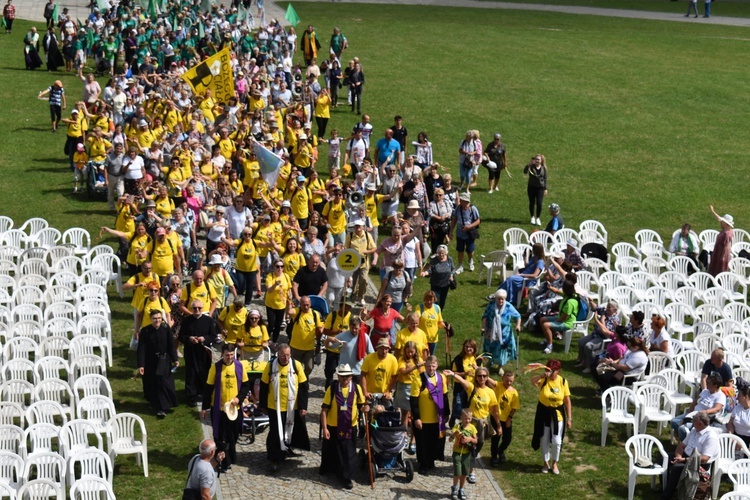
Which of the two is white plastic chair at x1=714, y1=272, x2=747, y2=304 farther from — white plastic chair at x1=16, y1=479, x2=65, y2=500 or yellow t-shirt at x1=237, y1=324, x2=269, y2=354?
white plastic chair at x1=16, y1=479, x2=65, y2=500

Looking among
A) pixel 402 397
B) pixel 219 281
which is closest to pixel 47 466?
pixel 402 397

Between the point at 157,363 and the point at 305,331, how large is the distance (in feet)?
7.08

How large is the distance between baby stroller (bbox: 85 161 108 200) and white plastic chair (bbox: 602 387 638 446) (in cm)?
1448

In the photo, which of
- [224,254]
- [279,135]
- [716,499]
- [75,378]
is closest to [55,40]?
[279,135]

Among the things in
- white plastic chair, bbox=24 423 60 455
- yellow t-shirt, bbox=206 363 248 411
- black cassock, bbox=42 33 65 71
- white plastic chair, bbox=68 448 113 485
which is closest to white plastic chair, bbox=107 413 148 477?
white plastic chair, bbox=68 448 113 485

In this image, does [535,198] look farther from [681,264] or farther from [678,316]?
[678,316]

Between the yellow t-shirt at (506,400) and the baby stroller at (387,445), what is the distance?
4.62 feet

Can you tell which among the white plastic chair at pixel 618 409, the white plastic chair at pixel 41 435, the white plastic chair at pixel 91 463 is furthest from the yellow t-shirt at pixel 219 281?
the white plastic chair at pixel 618 409

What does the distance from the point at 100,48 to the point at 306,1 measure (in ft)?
66.1

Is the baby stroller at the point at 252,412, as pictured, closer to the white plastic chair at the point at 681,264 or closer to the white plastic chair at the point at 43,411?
the white plastic chair at the point at 43,411

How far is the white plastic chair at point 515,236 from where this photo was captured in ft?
77.3

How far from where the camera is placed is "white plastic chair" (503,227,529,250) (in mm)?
23562

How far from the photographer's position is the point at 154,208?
72.2 ft

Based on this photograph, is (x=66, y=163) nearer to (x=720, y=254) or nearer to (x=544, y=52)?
(x=720, y=254)
